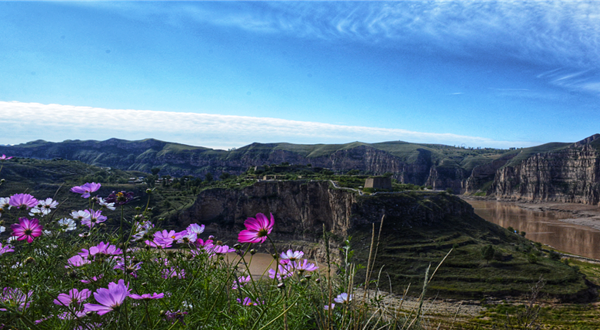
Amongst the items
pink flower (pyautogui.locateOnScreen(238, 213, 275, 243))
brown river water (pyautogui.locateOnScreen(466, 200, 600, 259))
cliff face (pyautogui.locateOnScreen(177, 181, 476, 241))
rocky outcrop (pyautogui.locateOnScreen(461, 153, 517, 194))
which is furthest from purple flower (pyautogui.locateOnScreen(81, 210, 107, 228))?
rocky outcrop (pyautogui.locateOnScreen(461, 153, 517, 194))

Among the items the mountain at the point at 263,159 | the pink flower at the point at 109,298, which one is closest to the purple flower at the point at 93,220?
the pink flower at the point at 109,298

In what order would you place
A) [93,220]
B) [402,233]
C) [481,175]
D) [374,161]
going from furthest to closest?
[374,161] → [481,175] → [402,233] → [93,220]

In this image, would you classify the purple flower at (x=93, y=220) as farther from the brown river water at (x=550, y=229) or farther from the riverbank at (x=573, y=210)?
the riverbank at (x=573, y=210)

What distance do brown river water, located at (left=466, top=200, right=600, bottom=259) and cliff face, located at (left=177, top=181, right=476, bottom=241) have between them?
2526 centimetres

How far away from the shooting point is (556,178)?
127 m

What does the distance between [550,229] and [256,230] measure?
101003 millimetres

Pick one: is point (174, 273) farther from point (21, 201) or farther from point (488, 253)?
point (488, 253)

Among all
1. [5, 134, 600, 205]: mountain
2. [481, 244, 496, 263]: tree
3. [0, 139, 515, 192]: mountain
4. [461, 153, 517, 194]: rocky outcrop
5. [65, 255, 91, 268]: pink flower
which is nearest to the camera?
[65, 255, 91, 268]: pink flower

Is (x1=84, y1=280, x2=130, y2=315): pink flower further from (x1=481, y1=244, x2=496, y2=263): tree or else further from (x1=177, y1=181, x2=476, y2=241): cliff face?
(x1=481, y1=244, x2=496, y2=263): tree

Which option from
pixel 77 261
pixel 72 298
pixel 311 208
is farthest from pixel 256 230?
pixel 311 208

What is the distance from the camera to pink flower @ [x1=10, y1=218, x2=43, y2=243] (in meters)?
2.98

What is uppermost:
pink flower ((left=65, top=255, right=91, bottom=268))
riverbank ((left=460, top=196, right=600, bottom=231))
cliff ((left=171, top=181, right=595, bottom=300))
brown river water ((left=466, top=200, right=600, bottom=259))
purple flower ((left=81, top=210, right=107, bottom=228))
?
purple flower ((left=81, top=210, right=107, bottom=228))

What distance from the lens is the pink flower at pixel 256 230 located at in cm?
209

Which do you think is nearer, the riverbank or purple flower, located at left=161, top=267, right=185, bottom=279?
purple flower, located at left=161, top=267, right=185, bottom=279
